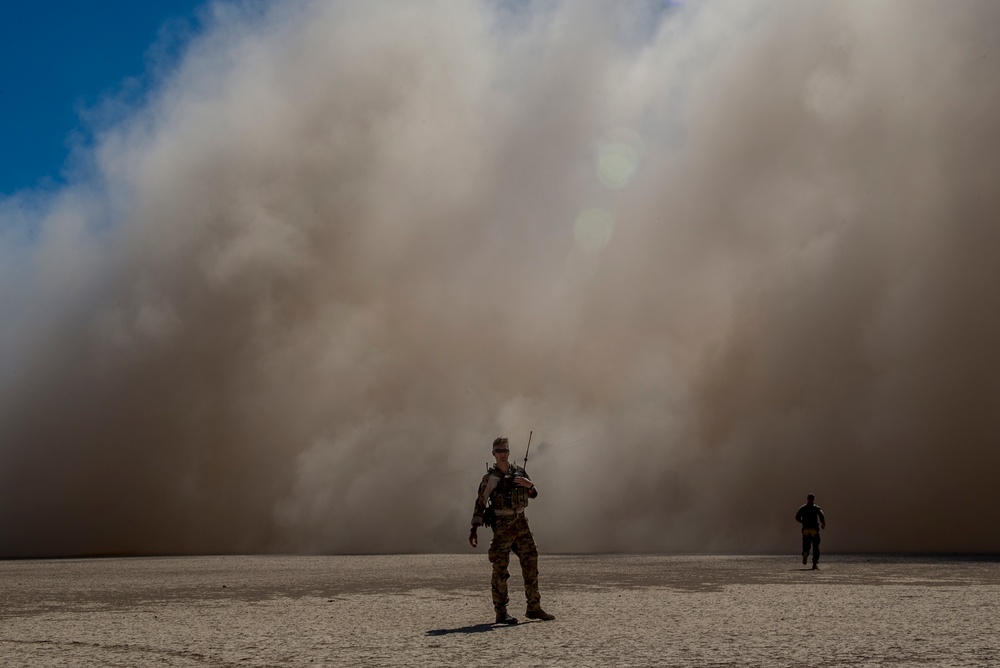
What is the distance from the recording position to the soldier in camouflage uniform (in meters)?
11.3

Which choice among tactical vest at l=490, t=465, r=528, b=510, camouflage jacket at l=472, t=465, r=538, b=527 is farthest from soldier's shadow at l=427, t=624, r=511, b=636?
tactical vest at l=490, t=465, r=528, b=510

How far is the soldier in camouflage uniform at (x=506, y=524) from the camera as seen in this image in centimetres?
1134

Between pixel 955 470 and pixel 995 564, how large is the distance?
1803 centimetres

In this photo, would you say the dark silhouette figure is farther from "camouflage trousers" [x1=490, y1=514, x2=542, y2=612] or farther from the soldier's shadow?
→ the soldier's shadow

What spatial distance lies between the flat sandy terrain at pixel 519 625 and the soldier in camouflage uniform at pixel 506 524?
0.45 m

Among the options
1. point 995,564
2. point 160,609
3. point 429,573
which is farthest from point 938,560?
point 160,609

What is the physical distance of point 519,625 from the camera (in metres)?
10.9

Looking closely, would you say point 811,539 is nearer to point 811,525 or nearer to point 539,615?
point 811,525

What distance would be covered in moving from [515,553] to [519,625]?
82 centimetres

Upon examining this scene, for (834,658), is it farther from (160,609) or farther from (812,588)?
(160,609)

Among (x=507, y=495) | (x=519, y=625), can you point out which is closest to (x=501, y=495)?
(x=507, y=495)

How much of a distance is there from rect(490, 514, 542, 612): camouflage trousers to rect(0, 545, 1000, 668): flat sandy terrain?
43 cm

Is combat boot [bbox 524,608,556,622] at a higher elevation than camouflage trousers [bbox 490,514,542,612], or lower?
lower

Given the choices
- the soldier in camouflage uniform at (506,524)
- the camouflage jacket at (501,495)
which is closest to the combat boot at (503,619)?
the soldier in camouflage uniform at (506,524)
